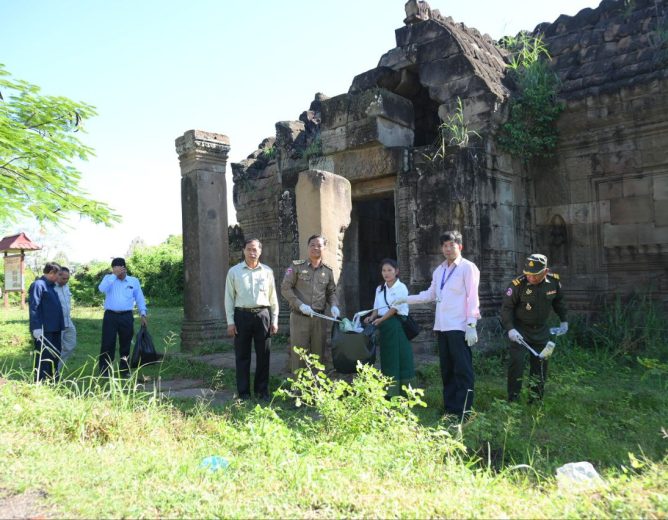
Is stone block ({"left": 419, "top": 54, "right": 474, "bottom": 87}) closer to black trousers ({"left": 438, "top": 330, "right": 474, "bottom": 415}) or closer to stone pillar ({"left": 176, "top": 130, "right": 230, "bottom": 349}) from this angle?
stone pillar ({"left": 176, "top": 130, "right": 230, "bottom": 349})

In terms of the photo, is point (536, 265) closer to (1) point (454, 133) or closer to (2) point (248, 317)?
(2) point (248, 317)

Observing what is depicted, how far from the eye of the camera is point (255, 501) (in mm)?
→ 2619

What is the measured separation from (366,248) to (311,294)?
187 inches

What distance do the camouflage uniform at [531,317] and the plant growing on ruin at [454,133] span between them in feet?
9.75

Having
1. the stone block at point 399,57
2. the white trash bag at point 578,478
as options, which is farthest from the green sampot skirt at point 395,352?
the stone block at point 399,57

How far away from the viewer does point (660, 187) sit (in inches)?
289

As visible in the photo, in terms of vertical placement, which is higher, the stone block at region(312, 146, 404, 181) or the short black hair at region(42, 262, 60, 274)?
the stone block at region(312, 146, 404, 181)

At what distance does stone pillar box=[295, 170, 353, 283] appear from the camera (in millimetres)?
5930

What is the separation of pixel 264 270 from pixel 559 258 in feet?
16.1

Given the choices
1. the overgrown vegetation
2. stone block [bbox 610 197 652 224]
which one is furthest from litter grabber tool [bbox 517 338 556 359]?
the overgrown vegetation

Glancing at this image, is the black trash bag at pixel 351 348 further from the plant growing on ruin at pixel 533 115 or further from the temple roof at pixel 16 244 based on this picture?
the temple roof at pixel 16 244

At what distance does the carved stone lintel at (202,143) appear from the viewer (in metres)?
8.88

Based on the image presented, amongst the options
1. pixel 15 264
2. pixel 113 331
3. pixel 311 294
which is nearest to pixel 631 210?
pixel 311 294

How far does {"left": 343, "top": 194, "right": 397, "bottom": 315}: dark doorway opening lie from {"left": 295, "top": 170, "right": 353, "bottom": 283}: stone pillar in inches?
113
